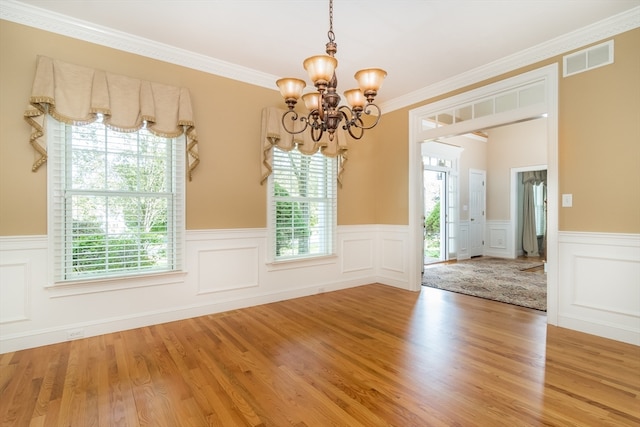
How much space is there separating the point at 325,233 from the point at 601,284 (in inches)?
126

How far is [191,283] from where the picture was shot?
3.59 meters

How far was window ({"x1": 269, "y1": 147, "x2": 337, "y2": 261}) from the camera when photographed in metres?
4.23

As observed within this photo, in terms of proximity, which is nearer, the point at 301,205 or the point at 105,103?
the point at 105,103

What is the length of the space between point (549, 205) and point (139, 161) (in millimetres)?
4463

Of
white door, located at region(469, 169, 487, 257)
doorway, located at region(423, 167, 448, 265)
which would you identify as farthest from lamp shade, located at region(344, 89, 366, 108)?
white door, located at region(469, 169, 487, 257)

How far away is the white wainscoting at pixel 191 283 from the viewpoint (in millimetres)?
2750

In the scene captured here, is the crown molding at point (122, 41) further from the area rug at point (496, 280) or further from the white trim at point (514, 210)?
the white trim at point (514, 210)

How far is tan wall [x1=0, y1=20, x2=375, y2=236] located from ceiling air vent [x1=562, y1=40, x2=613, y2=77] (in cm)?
293

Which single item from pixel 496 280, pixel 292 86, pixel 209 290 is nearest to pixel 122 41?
pixel 292 86

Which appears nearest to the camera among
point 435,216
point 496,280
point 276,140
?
point 276,140

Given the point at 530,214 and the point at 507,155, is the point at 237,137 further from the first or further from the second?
the point at 530,214

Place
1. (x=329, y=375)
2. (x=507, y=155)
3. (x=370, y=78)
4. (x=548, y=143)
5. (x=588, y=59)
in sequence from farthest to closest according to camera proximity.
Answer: (x=507, y=155) < (x=548, y=143) < (x=588, y=59) < (x=329, y=375) < (x=370, y=78)

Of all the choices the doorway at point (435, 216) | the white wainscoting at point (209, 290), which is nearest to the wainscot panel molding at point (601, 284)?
the white wainscoting at point (209, 290)

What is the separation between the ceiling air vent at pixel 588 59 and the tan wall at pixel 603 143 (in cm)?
5
